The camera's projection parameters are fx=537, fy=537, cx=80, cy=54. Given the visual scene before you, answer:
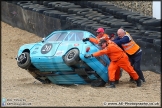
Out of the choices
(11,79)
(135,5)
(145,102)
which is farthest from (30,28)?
(145,102)

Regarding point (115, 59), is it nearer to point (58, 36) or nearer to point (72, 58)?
point (72, 58)

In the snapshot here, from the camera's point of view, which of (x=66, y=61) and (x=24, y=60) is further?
(x=24, y=60)

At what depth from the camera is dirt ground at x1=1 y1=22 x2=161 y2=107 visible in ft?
36.8

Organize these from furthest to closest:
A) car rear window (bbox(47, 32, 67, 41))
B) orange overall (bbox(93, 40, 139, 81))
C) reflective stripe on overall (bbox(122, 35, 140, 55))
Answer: reflective stripe on overall (bbox(122, 35, 140, 55)) < car rear window (bbox(47, 32, 67, 41)) < orange overall (bbox(93, 40, 139, 81))

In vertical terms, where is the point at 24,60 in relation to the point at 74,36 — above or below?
below

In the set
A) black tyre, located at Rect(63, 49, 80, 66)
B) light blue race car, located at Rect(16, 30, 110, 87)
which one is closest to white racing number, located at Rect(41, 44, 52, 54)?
light blue race car, located at Rect(16, 30, 110, 87)

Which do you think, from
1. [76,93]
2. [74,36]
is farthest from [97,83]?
[74,36]

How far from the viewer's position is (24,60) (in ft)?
44.0

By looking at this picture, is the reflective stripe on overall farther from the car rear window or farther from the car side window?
the car rear window

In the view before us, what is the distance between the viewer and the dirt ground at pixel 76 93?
36.8 feet

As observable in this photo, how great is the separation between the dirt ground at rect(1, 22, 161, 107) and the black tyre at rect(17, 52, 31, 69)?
560 millimetres

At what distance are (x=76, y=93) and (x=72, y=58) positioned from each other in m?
0.83

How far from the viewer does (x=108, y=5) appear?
20.5m

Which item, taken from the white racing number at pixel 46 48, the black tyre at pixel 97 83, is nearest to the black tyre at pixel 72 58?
the white racing number at pixel 46 48
